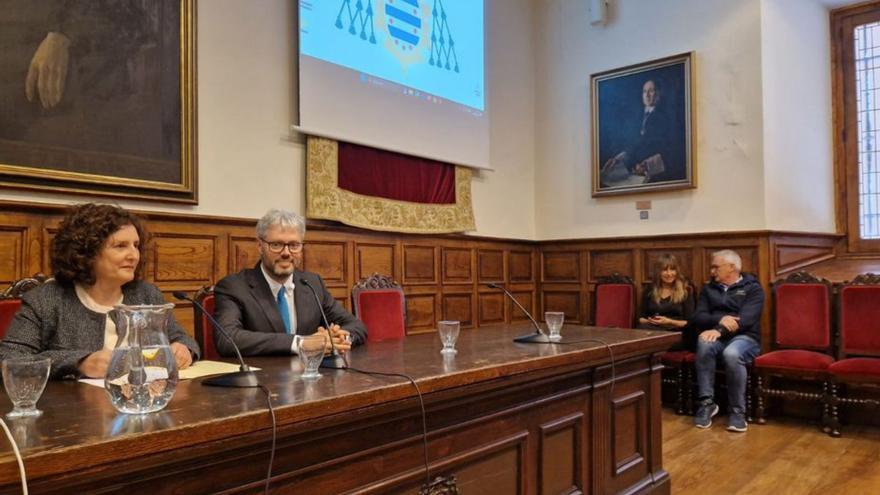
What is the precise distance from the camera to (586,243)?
584cm

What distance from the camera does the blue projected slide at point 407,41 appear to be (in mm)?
4207

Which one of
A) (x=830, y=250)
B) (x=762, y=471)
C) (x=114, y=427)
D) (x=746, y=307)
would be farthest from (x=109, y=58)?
(x=830, y=250)

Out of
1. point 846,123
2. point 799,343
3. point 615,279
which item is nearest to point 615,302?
point 615,279

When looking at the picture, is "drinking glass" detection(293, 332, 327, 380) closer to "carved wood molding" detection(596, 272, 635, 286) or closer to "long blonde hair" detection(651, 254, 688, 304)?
"long blonde hair" detection(651, 254, 688, 304)

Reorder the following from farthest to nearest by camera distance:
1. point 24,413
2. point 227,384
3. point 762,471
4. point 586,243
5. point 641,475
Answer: point 586,243
point 762,471
point 641,475
point 227,384
point 24,413

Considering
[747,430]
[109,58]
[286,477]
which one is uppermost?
[109,58]

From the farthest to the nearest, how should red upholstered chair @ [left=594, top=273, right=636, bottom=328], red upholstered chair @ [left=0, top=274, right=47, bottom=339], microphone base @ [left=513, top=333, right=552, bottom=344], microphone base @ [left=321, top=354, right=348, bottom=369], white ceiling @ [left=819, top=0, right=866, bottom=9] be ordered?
white ceiling @ [left=819, top=0, right=866, bottom=9] → red upholstered chair @ [left=594, top=273, right=636, bottom=328] → microphone base @ [left=513, top=333, right=552, bottom=344] → red upholstered chair @ [left=0, top=274, right=47, bottom=339] → microphone base @ [left=321, top=354, right=348, bottom=369]

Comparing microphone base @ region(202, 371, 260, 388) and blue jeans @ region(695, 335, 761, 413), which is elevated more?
microphone base @ region(202, 371, 260, 388)

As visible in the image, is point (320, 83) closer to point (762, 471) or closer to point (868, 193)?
point (762, 471)

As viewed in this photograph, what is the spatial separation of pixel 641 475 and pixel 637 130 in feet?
12.0

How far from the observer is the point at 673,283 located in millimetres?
4852

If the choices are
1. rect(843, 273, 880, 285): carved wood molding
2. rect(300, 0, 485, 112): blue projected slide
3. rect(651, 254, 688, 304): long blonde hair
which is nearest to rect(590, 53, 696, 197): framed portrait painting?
rect(651, 254, 688, 304): long blonde hair

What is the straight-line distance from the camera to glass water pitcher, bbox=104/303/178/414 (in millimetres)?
1158

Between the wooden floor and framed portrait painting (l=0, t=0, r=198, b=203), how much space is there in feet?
10.3
